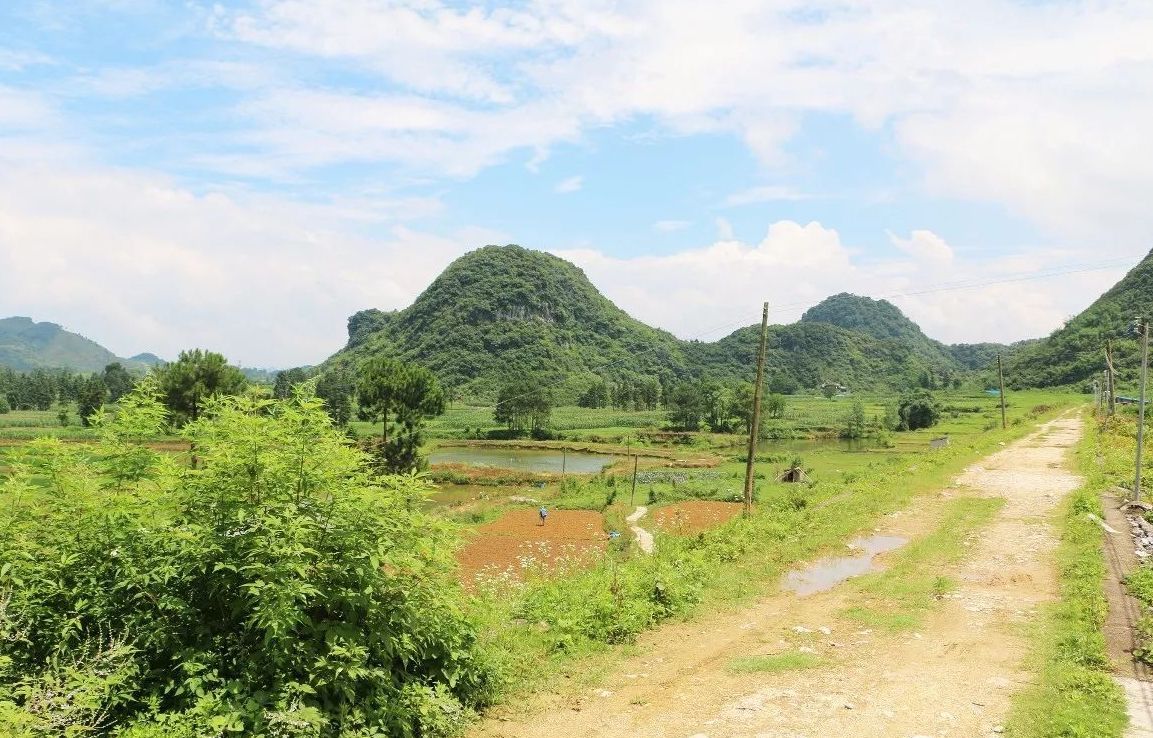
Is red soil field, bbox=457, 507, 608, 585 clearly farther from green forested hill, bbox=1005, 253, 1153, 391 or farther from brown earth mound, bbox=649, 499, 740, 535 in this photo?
green forested hill, bbox=1005, 253, 1153, 391

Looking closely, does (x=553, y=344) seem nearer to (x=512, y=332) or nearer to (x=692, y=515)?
(x=512, y=332)

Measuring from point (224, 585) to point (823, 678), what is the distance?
733 centimetres

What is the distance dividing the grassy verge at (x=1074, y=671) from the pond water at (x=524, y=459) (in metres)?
43.7

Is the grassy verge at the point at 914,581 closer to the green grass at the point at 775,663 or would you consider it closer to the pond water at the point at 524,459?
the green grass at the point at 775,663

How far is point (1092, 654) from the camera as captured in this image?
9008 millimetres

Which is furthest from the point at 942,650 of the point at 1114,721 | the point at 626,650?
the point at 626,650

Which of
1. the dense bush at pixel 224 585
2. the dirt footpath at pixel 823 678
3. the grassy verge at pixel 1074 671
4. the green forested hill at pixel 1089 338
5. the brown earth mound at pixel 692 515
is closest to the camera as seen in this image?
the dense bush at pixel 224 585

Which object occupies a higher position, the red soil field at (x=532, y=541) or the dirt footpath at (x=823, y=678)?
the dirt footpath at (x=823, y=678)

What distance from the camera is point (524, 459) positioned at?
66.8m

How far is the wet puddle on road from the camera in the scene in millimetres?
13750

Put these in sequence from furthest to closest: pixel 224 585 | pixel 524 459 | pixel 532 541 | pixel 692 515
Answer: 1. pixel 524 459
2. pixel 692 515
3. pixel 532 541
4. pixel 224 585

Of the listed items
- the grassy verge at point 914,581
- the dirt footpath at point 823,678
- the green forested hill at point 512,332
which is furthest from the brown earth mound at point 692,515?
the green forested hill at point 512,332

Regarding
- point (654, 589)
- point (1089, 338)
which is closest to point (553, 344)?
point (1089, 338)

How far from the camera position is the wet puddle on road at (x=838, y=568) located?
1375 centimetres
